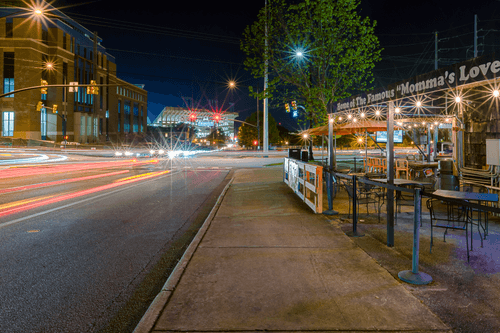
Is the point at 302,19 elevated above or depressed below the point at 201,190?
above

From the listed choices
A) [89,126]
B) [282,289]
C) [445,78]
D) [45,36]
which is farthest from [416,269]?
[89,126]

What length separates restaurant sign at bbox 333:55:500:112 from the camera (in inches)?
340

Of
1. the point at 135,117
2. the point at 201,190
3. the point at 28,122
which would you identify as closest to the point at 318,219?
the point at 201,190

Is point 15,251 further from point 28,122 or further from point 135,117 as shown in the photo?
point 135,117

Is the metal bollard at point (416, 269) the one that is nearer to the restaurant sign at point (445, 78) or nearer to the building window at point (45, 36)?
the restaurant sign at point (445, 78)

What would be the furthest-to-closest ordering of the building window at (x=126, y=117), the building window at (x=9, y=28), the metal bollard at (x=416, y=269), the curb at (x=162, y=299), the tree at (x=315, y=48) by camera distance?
the building window at (x=126, y=117)
the building window at (x=9, y=28)
the tree at (x=315, y=48)
the metal bollard at (x=416, y=269)
the curb at (x=162, y=299)

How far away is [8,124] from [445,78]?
6897 cm

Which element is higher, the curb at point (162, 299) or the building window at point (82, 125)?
the building window at point (82, 125)

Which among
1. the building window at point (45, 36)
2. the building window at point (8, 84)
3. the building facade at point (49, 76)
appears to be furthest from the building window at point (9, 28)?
the building window at point (8, 84)

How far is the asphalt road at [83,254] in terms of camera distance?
3559 millimetres

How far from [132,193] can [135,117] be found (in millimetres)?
96727

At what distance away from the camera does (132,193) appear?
12.6 metres

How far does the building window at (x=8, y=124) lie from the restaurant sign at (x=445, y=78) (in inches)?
2507

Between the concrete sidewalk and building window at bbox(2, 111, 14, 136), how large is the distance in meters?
67.7
